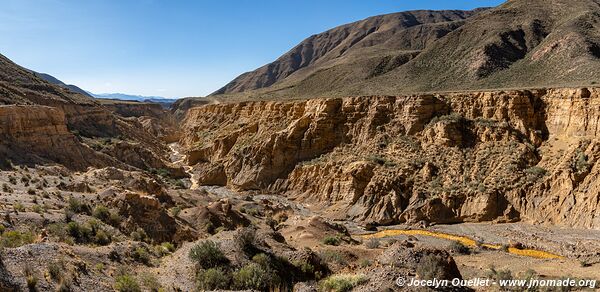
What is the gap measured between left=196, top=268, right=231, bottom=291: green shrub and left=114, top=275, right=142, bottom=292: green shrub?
151cm

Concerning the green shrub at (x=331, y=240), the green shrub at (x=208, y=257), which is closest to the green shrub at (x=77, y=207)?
the green shrub at (x=208, y=257)

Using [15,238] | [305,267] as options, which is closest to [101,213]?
[15,238]

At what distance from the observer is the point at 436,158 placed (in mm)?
30438

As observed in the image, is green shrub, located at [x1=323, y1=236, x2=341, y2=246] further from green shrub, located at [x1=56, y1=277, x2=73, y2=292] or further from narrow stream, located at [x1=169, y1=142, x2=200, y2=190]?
narrow stream, located at [x1=169, y1=142, x2=200, y2=190]

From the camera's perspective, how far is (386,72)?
5928 centimetres

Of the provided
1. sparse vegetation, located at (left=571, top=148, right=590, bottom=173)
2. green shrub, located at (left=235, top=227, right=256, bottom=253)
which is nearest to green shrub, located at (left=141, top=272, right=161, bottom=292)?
green shrub, located at (left=235, top=227, right=256, bottom=253)

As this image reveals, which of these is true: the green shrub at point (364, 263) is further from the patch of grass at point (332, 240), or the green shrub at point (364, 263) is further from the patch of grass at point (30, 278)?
the patch of grass at point (30, 278)

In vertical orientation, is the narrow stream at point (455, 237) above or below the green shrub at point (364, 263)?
below

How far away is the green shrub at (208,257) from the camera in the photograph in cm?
1165

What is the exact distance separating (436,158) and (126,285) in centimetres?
2484

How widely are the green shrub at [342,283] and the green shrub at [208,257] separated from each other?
278 cm

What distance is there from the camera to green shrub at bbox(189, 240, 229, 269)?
38.2ft

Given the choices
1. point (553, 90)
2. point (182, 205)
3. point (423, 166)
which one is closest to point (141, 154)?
point (182, 205)

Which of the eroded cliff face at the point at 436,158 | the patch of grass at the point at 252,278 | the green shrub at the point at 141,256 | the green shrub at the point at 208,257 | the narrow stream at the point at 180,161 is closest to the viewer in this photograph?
the patch of grass at the point at 252,278
